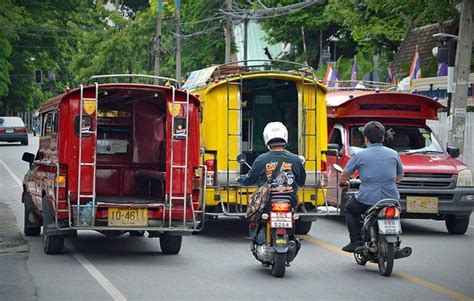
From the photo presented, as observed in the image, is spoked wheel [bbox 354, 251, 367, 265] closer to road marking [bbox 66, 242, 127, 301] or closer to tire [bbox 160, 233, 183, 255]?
tire [bbox 160, 233, 183, 255]

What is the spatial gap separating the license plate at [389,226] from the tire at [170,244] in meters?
3.05

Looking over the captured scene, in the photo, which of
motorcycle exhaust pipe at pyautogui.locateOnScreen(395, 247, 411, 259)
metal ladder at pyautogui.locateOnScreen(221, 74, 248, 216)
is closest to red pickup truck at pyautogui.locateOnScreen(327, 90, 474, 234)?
metal ladder at pyautogui.locateOnScreen(221, 74, 248, 216)

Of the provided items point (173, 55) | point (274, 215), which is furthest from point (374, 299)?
point (173, 55)

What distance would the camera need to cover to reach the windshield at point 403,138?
17.8m

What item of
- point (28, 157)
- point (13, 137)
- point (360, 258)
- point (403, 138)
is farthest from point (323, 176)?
point (13, 137)

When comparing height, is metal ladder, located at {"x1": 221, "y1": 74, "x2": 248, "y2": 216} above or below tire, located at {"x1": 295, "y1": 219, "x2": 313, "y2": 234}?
above

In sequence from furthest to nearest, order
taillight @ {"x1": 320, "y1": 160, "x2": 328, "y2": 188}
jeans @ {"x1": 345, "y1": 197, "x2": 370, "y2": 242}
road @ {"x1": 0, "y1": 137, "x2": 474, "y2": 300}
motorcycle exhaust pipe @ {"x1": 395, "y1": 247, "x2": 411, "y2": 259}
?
taillight @ {"x1": 320, "y1": 160, "x2": 328, "y2": 188}
jeans @ {"x1": 345, "y1": 197, "x2": 370, "y2": 242}
motorcycle exhaust pipe @ {"x1": 395, "y1": 247, "x2": 411, "y2": 259}
road @ {"x1": 0, "y1": 137, "x2": 474, "y2": 300}

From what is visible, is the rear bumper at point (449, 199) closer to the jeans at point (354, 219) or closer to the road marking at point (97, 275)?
the jeans at point (354, 219)

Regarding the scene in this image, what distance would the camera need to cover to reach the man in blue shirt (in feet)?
39.4

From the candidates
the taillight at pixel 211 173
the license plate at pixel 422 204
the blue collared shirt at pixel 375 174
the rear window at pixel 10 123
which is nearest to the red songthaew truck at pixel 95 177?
the taillight at pixel 211 173

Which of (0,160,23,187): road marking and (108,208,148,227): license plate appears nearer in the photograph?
(108,208,148,227): license plate

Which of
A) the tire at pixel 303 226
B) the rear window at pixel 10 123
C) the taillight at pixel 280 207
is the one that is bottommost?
the tire at pixel 303 226

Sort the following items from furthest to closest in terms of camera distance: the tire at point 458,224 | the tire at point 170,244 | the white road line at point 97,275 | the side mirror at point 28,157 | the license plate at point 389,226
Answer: the tire at point 458,224 < the side mirror at point 28,157 < the tire at point 170,244 < the license plate at point 389,226 < the white road line at point 97,275

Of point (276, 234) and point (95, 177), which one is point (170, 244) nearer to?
point (95, 177)
